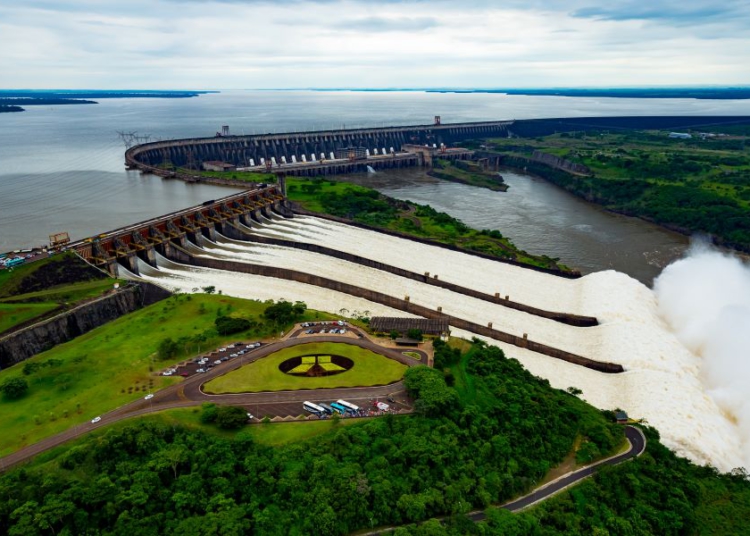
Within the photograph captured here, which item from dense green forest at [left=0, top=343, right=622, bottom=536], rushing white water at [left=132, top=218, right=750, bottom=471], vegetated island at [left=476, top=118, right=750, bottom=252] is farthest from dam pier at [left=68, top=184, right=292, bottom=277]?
vegetated island at [left=476, top=118, right=750, bottom=252]

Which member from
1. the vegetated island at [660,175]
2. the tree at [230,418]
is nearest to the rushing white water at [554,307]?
the tree at [230,418]

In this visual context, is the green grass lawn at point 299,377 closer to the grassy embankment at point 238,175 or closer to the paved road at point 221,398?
the paved road at point 221,398

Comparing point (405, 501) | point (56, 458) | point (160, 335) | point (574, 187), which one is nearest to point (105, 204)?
point (160, 335)

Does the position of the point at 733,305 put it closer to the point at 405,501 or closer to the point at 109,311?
the point at 405,501

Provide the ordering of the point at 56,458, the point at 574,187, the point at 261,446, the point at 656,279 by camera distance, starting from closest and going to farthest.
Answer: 1. the point at 56,458
2. the point at 261,446
3. the point at 656,279
4. the point at 574,187

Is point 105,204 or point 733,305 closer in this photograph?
point 733,305

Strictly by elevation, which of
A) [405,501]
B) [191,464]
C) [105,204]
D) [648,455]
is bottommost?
[648,455]

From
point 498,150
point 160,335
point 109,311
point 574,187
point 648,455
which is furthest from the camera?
point 498,150
